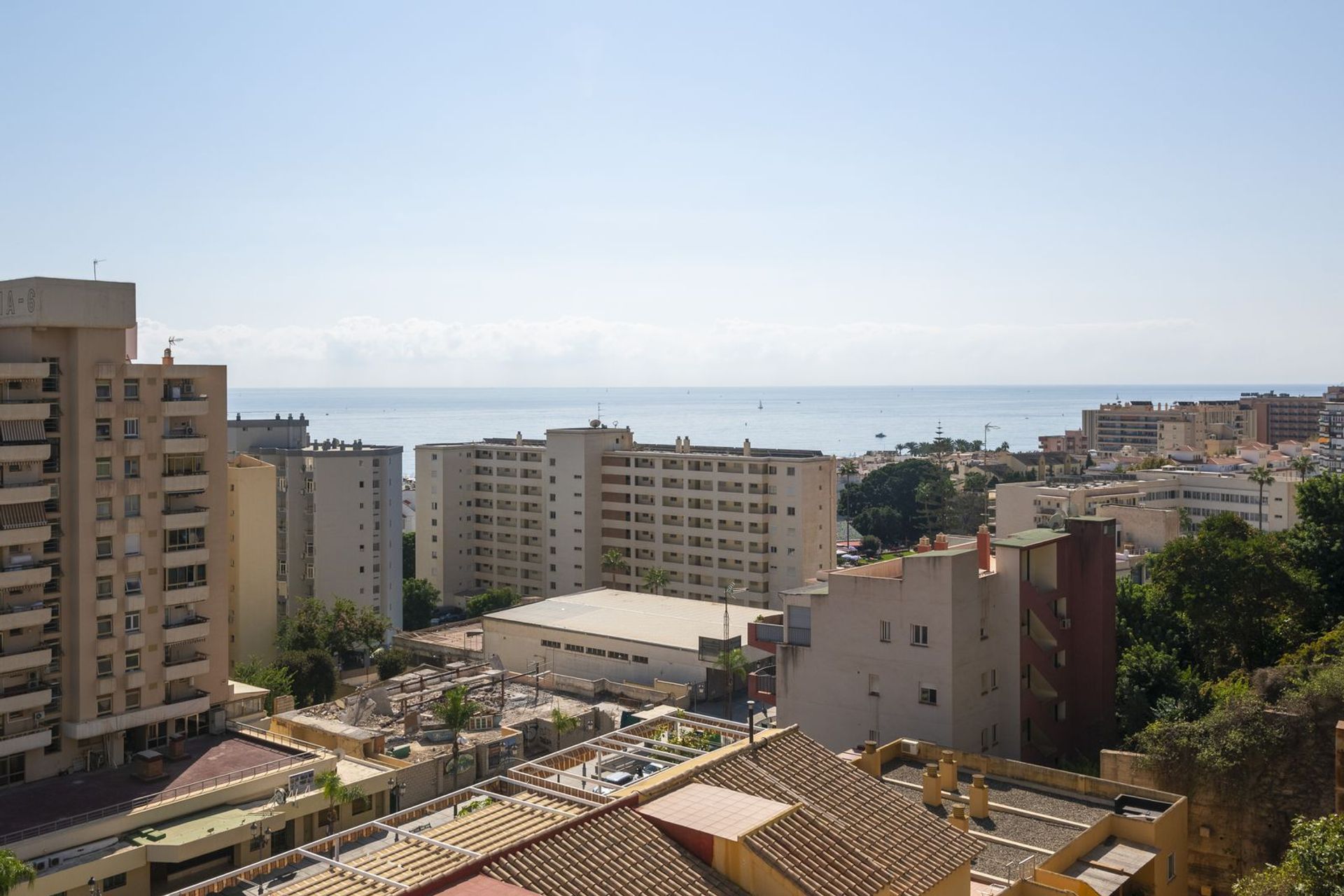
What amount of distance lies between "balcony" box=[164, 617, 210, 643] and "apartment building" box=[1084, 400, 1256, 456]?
141727 mm

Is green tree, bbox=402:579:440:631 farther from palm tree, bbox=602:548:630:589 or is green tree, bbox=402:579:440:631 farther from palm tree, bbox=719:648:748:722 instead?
palm tree, bbox=719:648:748:722

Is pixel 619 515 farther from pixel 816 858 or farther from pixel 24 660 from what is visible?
pixel 816 858

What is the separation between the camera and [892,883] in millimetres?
16203

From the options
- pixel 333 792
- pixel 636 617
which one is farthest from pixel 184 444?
pixel 636 617

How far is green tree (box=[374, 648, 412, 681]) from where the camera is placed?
5575cm

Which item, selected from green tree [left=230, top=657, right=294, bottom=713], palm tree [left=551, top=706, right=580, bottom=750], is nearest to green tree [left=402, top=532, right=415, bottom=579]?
green tree [left=230, top=657, right=294, bottom=713]

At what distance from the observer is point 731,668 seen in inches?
1855

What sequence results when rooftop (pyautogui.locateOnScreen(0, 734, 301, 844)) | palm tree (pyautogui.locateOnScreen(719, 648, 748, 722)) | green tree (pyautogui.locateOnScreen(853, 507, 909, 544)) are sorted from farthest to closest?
1. green tree (pyautogui.locateOnScreen(853, 507, 909, 544))
2. palm tree (pyautogui.locateOnScreen(719, 648, 748, 722))
3. rooftop (pyautogui.locateOnScreen(0, 734, 301, 844))

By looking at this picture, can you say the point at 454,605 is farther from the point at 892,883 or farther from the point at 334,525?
the point at 892,883

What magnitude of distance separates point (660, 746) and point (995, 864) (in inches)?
278

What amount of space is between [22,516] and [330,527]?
34.1m

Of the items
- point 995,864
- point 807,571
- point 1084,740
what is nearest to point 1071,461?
point 807,571

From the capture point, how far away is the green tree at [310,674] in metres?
50.1

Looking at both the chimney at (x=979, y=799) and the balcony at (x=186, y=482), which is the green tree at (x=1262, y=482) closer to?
the chimney at (x=979, y=799)
